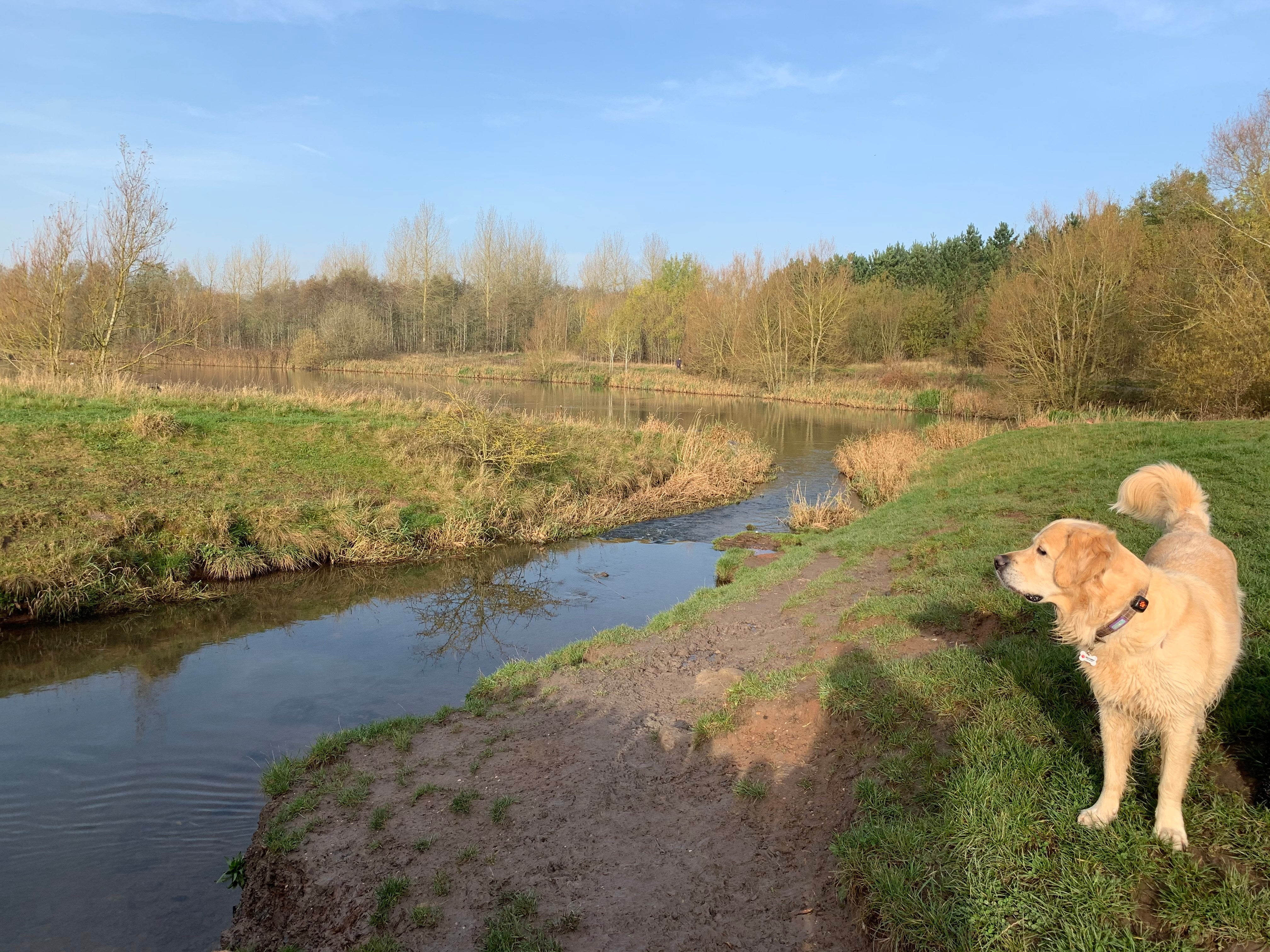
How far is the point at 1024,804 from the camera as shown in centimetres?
386

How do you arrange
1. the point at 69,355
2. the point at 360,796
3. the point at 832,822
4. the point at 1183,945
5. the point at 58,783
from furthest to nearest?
the point at 69,355 < the point at 58,783 < the point at 360,796 < the point at 832,822 < the point at 1183,945

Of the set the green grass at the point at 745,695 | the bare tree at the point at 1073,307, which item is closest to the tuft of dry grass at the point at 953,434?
the bare tree at the point at 1073,307

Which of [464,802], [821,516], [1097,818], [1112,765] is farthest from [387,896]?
[821,516]

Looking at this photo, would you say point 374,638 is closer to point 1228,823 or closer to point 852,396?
point 1228,823

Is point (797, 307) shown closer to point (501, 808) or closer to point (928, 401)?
point (928, 401)

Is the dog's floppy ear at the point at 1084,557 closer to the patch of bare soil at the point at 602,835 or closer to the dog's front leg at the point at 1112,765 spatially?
the dog's front leg at the point at 1112,765

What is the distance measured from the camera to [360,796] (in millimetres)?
5941

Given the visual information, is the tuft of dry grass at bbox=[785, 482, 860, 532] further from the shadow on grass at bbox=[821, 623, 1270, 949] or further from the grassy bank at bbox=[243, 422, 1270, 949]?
the shadow on grass at bbox=[821, 623, 1270, 949]

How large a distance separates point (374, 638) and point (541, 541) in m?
5.86

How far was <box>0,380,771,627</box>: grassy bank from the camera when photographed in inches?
459

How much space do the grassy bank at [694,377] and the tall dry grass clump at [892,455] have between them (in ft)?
49.3

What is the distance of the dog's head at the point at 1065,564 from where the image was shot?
3418mm

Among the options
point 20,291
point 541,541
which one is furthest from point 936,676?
point 20,291

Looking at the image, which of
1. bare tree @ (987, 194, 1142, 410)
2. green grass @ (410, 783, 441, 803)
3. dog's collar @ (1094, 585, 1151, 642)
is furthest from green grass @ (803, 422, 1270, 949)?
bare tree @ (987, 194, 1142, 410)
